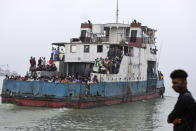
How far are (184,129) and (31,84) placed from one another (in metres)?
17.6

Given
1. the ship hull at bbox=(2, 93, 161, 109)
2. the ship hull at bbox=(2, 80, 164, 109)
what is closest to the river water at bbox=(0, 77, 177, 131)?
the ship hull at bbox=(2, 93, 161, 109)

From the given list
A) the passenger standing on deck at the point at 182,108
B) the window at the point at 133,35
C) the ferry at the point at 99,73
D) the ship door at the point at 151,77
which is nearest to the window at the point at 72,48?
the ferry at the point at 99,73

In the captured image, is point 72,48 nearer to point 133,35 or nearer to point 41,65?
point 41,65

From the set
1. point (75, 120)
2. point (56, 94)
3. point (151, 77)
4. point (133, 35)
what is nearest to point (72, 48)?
point (133, 35)

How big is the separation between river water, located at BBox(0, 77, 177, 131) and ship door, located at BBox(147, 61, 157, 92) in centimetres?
1163

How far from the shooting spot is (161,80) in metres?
37.7

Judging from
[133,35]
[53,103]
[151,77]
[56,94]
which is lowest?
[53,103]

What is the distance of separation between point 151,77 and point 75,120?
18.3 m

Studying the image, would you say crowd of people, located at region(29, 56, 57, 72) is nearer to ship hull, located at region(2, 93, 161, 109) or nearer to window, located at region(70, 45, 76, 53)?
window, located at region(70, 45, 76, 53)

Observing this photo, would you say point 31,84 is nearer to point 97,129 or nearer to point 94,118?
point 94,118

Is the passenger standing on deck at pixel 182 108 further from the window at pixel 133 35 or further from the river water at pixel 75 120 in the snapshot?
the window at pixel 133 35

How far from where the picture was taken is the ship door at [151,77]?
3353 centimetres

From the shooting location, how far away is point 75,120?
680 inches

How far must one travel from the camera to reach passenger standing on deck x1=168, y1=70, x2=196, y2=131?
477 centimetres
